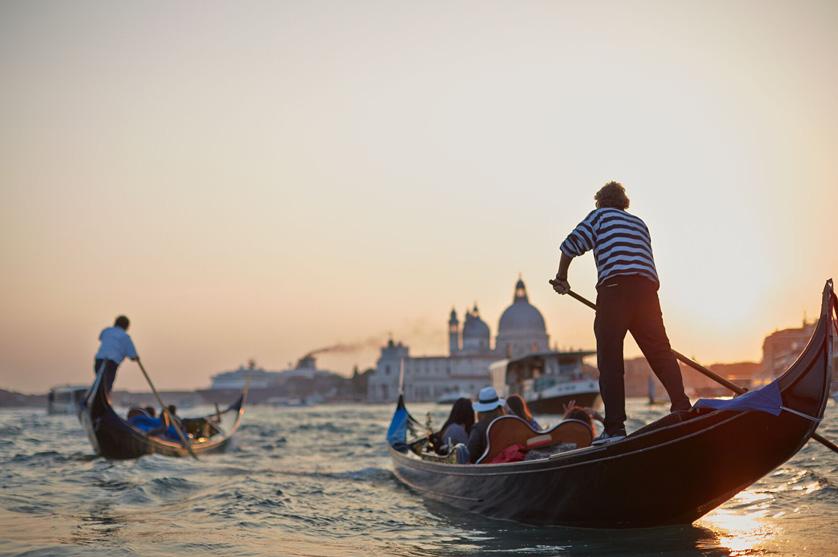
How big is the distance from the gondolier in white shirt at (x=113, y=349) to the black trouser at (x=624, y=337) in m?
6.96

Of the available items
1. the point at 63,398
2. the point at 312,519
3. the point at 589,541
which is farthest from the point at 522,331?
the point at 589,541

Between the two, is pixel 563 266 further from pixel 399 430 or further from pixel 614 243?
pixel 399 430

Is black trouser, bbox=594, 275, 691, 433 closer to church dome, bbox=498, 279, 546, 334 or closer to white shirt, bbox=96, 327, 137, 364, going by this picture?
white shirt, bbox=96, 327, 137, 364

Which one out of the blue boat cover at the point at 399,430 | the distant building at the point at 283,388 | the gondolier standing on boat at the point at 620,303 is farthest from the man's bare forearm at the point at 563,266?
the distant building at the point at 283,388

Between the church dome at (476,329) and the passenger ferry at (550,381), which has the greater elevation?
the church dome at (476,329)

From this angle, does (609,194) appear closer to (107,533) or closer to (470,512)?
(470,512)

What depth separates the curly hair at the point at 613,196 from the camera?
4594mm

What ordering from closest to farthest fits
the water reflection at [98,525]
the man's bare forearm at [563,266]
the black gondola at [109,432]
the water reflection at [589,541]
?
the water reflection at [589,541] → the man's bare forearm at [563,266] → the water reflection at [98,525] → the black gondola at [109,432]

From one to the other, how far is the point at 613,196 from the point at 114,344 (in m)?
7.00

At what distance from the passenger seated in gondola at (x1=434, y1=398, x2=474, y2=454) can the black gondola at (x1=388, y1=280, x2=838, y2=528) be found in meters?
1.61

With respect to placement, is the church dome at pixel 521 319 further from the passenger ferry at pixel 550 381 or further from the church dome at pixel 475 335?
the passenger ferry at pixel 550 381

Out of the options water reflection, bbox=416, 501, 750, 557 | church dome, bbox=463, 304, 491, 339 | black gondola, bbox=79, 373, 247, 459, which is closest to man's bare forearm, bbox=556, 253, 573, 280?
water reflection, bbox=416, 501, 750, 557

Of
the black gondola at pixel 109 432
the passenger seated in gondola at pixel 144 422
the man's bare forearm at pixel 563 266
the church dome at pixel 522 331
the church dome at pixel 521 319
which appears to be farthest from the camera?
the church dome at pixel 521 319

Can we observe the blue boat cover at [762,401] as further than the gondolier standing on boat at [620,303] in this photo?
No
